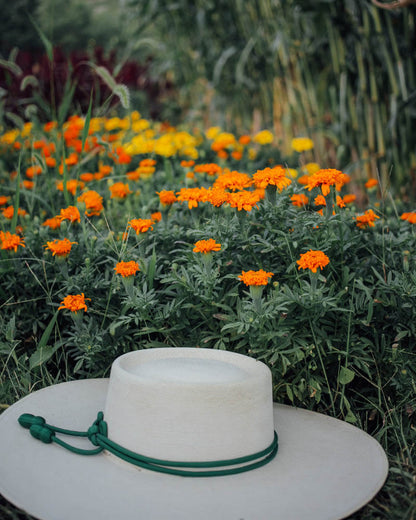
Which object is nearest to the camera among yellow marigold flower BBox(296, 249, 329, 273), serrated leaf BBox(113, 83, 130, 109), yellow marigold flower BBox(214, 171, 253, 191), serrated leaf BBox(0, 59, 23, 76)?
yellow marigold flower BBox(296, 249, 329, 273)

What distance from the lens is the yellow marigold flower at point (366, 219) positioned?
170 centimetres

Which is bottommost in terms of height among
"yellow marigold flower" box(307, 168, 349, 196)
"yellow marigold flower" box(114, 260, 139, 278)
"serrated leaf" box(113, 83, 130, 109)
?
"yellow marigold flower" box(114, 260, 139, 278)

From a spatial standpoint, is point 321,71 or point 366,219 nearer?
point 366,219

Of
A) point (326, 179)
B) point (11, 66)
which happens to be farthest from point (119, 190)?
point (326, 179)

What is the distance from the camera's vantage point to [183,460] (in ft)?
3.51

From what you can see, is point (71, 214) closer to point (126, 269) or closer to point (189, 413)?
point (126, 269)

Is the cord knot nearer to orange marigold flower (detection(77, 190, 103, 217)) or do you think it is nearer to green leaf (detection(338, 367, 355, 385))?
green leaf (detection(338, 367, 355, 385))

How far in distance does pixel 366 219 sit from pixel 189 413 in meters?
0.88

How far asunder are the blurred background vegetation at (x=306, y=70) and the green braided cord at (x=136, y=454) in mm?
1602

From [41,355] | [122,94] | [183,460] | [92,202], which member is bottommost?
[41,355]

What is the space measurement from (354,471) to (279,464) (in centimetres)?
14

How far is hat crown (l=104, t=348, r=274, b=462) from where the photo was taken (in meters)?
1.07

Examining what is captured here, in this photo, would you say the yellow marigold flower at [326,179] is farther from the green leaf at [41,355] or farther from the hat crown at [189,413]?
the green leaf at [41,355]

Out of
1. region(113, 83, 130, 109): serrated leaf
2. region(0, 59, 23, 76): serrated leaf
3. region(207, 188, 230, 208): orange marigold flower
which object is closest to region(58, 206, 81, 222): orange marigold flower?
region(113, 83, 130, 109): serrated leaf
